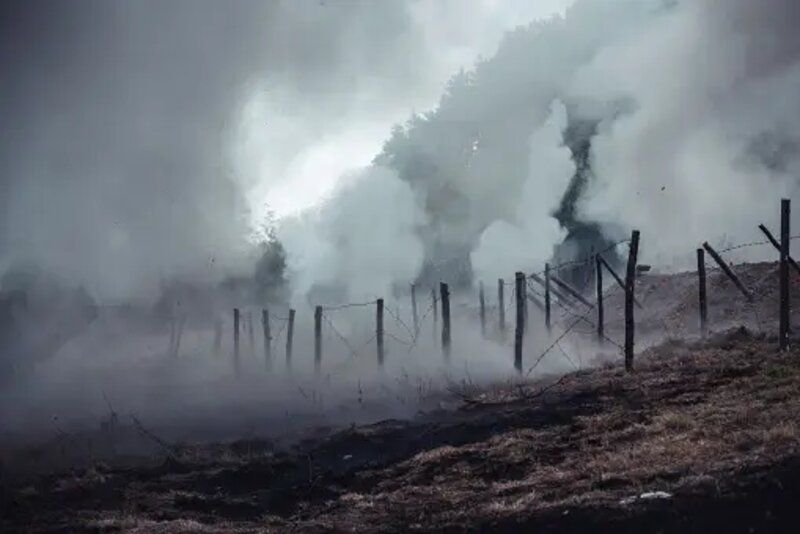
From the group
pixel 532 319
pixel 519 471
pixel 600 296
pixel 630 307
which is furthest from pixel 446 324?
pixel 519 471

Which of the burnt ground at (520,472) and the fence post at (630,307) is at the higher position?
the fence post at (630,307)

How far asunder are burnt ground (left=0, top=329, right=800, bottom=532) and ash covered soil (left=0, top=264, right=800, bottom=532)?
3 centimetres

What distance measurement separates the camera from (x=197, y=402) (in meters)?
25.8

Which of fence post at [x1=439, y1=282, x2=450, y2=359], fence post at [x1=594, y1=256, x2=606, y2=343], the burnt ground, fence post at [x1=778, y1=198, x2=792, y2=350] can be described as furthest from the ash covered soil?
fence post at [x1=439, y1=282, x2=450, y2=359]

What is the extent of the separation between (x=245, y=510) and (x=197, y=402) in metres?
13.6

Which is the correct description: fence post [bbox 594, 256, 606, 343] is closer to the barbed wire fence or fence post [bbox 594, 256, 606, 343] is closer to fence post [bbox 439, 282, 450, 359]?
the barbed wire fence

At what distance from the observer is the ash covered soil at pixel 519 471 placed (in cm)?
892

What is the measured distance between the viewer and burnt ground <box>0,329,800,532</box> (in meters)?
8.92

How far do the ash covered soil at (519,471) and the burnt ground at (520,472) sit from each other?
1.2 inches

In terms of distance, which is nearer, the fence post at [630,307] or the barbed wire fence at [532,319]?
the fence post at [630,307]

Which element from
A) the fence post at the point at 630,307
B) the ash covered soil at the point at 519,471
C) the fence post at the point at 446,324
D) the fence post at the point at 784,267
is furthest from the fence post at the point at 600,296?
the fence post at the point at 784,267

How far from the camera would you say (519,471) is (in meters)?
12.3

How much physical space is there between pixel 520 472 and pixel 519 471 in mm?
55

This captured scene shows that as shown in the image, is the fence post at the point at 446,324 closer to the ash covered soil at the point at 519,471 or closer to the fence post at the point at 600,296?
the fence post at the point at 600,296
